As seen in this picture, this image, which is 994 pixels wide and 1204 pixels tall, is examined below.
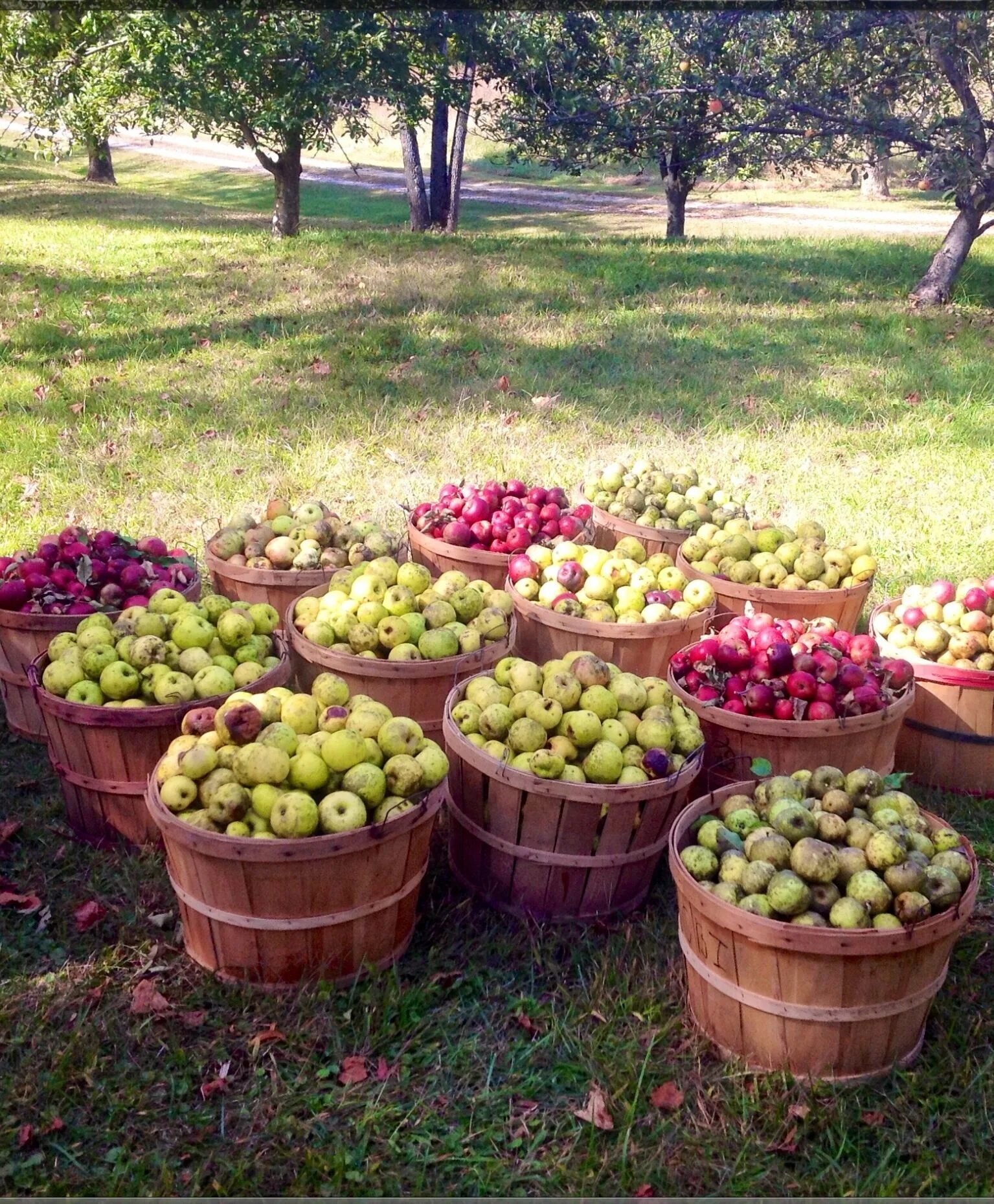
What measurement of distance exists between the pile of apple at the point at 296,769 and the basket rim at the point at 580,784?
0.23m

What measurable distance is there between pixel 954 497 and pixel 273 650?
634cm

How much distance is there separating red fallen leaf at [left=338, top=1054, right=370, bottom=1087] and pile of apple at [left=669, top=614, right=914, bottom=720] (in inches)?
82.7

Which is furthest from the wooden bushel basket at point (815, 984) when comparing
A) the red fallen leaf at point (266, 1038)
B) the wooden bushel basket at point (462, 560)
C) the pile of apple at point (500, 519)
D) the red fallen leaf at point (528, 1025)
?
the pile of apple at point (500, 519)

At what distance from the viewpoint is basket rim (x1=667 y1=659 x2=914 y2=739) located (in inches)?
176

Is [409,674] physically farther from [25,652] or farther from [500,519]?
[25,652]

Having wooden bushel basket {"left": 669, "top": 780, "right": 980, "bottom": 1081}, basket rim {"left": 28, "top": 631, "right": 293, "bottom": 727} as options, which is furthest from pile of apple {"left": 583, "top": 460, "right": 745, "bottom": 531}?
wooden bushel basket {"left": 669, "top": 780, "right": 980, "bottom": 1081}

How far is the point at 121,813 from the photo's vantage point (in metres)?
4.61

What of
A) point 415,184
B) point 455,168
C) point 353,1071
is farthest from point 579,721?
point 455,168

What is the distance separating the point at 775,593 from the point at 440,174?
1898 centimetres

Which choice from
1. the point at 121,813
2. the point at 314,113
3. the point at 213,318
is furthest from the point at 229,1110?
the point at 314,113

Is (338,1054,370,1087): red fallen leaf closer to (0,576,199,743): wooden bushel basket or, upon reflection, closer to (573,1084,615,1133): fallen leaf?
(573,1084,615,1133): fallen leaf

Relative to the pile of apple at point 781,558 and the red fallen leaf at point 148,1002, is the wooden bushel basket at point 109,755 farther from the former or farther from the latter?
the pile of apple at point 781,558

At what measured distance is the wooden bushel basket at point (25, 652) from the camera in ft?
16.8

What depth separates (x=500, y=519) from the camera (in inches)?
247
